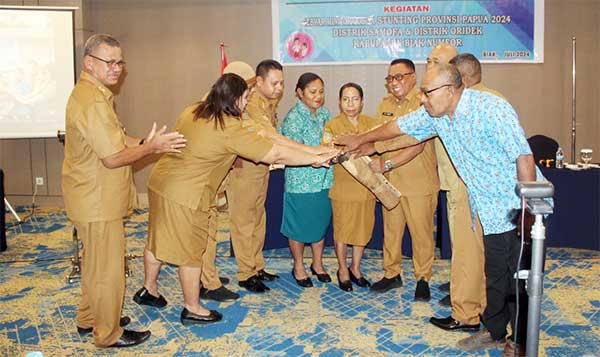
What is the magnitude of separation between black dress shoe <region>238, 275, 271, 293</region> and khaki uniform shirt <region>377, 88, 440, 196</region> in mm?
1162

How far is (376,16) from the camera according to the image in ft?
23.6

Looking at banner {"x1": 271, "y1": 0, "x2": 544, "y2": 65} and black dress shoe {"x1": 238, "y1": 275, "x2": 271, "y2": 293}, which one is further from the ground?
banner {"x1": 271, "y1": 0, "x2": 544, "y2": 65}

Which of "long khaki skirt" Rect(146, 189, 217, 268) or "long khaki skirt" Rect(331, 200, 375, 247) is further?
"long khaki skirt" Rect(331, 200, 375, 247)

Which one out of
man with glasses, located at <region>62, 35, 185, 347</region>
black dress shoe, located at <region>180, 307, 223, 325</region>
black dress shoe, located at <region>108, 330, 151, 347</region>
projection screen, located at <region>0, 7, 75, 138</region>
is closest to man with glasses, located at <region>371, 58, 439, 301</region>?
black dress shoe, located at <region>180, 307, 223, 325</region>

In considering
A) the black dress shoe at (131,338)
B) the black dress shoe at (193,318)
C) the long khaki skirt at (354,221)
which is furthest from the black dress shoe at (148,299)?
the long khaki skirt at (354,221)

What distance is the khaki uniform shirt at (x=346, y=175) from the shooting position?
A: 13.4ft

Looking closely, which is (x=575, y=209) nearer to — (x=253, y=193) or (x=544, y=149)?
(x=544, y=149)

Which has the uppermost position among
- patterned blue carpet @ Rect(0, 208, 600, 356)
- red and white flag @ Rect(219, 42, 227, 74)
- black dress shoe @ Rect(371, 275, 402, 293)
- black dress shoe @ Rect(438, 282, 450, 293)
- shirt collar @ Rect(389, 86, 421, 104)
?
red and white flag @ Rect(219, 42, 227, 74)

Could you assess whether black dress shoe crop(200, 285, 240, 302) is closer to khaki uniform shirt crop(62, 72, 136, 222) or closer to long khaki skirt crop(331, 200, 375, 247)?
long khaki skirt crop(331, 200, 375, 247)

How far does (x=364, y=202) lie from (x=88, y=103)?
6.40 feet

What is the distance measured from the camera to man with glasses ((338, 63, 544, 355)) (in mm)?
2623

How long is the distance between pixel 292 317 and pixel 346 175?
1014 millimetres

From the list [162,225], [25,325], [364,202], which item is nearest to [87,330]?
[25,325]

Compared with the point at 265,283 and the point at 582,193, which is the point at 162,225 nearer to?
the point at 265,283
